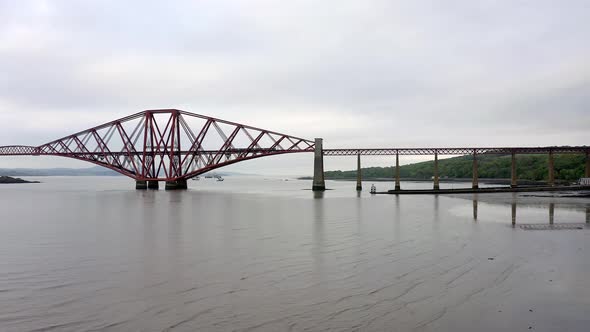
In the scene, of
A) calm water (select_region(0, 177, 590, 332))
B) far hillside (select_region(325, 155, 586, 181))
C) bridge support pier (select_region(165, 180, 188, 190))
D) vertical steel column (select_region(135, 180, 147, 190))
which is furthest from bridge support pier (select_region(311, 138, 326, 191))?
far hillside (select_region(325, 155, 586, 181))

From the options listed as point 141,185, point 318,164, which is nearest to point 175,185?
point 141,185

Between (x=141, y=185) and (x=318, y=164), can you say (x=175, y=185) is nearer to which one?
(x=141, y=185)

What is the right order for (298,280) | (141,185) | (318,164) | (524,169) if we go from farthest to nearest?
(524,169), (141,185), (318,164), (298,280)

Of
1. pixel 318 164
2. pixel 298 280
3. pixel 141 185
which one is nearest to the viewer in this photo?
pixel 298 280

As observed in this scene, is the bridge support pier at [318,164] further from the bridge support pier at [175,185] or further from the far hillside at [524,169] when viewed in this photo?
the far hillside at [524,169]

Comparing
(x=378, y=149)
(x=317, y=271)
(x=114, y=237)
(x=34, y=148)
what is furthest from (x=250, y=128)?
(x=317, y=271)

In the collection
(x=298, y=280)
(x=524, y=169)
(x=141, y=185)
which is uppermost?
(x=524, y=169)

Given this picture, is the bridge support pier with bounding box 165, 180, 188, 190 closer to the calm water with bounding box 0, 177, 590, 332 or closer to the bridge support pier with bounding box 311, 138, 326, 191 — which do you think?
the bridge support pier with bounding box 311, 138, 326, 191

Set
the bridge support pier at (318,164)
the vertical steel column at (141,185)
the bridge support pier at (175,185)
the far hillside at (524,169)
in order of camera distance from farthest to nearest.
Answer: the far hillside at (524,169) < the vertical steel column at (141,185) < the bridge support pier at (175,185) < the bridge support pier at (318,164)

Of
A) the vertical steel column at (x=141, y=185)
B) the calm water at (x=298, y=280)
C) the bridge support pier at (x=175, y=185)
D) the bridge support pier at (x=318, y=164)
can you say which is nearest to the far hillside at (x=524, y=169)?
the bridge support pier at (x=318, y=164)

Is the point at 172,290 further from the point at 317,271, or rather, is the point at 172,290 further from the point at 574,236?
the point at 574,236

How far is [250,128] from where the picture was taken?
95000 mm

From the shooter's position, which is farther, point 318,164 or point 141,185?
point 141,185

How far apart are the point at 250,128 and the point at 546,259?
82867 millimetres
